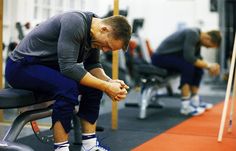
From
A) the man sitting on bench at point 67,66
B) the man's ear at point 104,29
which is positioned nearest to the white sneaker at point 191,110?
the man sitting on bench at point 67,66

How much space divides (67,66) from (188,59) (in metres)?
2.08

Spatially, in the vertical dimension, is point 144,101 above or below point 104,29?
below

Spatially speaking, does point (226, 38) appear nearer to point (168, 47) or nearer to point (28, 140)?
point (168, 47)

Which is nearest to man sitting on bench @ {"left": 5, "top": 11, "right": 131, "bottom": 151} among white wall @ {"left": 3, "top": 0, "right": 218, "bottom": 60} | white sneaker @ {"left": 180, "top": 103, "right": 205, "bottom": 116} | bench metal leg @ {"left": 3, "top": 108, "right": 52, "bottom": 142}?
bench metal leg @ {"left": 3, "top": 108, "right": 52, "bottom": 142}

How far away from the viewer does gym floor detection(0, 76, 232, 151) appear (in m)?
2.52

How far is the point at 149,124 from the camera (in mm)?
3420

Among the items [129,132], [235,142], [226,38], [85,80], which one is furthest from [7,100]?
[226,38]

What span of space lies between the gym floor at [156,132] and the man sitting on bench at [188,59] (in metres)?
0.19

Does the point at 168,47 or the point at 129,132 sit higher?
the point at 168,47

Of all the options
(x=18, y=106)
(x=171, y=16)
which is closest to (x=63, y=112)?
(x=18, y=106)

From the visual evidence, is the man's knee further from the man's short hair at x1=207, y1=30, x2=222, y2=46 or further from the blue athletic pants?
the man's short hair at x1=207, y1=30, x2=222, y2=46

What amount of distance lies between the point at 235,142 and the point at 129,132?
777 millimetres

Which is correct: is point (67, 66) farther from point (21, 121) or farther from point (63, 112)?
point (21, 121)

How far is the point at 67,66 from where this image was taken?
189cm
